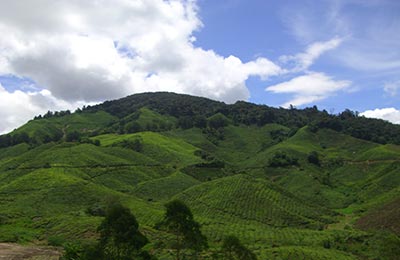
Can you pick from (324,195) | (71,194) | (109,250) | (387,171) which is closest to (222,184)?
(324,195)

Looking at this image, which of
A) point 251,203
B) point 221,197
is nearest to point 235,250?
point 251,203

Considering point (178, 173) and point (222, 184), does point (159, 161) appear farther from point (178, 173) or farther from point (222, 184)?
point (222, 184)

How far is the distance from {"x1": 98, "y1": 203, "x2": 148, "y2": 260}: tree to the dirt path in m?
20.2

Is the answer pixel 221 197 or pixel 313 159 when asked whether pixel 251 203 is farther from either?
pixel 313 159

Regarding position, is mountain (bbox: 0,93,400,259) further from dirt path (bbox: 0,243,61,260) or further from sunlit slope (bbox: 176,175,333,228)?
dirt path (bbox: 0,243,61,260)

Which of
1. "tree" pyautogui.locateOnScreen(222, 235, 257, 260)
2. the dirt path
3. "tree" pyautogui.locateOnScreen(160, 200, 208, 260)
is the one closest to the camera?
"tree" pyautogui.locateOnScreen(222, 235, 257, 260)

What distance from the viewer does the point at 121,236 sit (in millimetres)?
54656

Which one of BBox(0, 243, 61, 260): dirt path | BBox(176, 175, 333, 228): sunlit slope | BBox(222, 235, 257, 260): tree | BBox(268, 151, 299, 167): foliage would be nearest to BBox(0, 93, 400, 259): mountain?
BBox(176, 175, 333, 228): sunlit slope

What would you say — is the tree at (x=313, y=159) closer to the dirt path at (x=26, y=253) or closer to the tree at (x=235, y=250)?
the dirt path at (x=26, y=253)

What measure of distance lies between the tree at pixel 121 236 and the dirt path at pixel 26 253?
2023cm

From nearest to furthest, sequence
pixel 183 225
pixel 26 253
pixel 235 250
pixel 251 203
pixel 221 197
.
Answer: pixel 235 250 → pixel 183 225 → pixel 26 253 → pixel 251 203 → pixel 221 197

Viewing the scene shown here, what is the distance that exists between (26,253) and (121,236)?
2783cm

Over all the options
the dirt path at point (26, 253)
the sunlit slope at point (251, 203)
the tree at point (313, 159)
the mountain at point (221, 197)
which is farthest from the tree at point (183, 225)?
the tree at point (313, 159)

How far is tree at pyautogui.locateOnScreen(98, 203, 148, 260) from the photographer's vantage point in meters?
53.9
